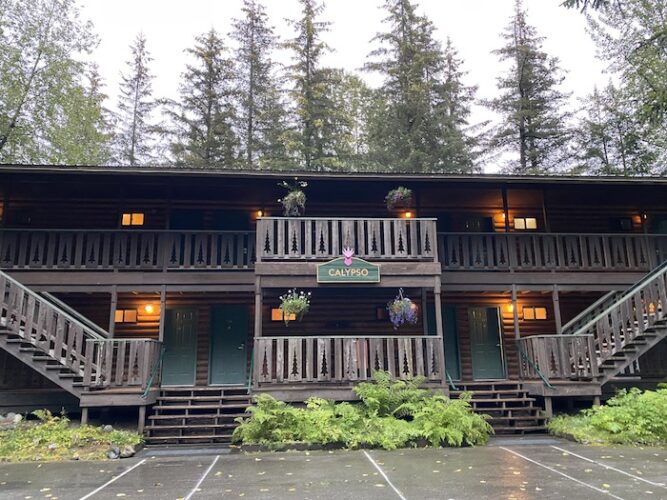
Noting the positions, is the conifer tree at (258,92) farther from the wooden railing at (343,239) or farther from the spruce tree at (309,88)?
the wooden railing at (343,239)

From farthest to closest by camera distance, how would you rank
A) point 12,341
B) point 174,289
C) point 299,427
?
1. point 174,289
2. point 12,341
3. point 299,427

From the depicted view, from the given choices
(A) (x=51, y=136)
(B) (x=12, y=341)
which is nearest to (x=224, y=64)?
(A) (x=51, y=136)

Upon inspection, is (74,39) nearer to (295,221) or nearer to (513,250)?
(295,221)

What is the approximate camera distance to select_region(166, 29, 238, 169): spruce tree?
84.1ft

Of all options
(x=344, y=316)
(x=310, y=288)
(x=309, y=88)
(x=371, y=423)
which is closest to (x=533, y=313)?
(x=344, y=316)

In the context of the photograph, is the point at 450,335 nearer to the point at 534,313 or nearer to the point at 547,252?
the point at 534,313

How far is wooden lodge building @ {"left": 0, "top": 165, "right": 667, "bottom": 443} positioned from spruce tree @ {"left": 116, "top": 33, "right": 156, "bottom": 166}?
55.4 ft

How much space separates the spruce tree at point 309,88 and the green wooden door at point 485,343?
12.5m

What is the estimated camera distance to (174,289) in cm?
1171

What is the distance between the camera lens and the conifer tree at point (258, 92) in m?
25.5

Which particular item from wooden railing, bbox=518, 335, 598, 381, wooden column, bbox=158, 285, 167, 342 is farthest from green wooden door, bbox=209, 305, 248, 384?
wooden railing, bbox=518, 335, 598, 381

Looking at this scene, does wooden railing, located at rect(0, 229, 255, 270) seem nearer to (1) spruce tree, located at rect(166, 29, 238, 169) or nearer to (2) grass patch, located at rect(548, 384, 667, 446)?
(2) grass patch, located at rect(548, 384, 667, 446)

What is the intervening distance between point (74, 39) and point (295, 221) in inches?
683

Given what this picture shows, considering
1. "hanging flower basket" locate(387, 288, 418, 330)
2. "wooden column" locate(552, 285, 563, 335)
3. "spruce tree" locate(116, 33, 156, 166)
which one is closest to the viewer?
"hanging flower basket" locate(387, 288, 418, 330)
